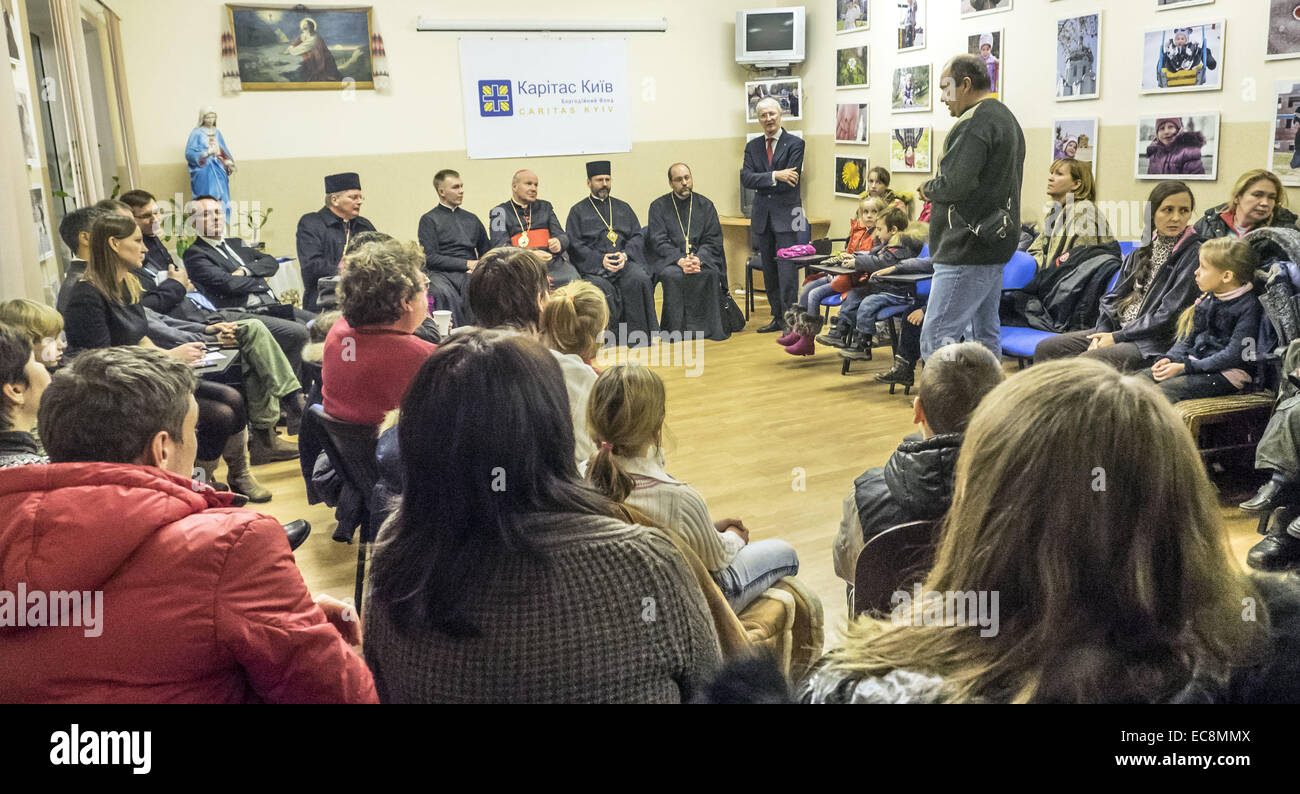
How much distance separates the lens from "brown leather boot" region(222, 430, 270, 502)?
14.0ft

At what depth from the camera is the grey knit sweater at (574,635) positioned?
1.29 m

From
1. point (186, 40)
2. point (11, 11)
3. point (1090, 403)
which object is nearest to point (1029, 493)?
point (1090, 403)

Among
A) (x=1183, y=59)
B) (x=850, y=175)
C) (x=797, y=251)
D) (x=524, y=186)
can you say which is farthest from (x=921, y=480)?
(x=850, y=175)

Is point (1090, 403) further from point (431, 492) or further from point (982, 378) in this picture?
point (982, 378)

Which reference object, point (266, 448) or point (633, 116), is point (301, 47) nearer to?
point (633, 116)

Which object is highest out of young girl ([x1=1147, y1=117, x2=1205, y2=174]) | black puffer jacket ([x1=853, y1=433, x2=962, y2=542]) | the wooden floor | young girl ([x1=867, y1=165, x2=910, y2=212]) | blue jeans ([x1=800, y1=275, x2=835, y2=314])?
young girl ([x1=1147, y1=117, x2=1205, y2=174])

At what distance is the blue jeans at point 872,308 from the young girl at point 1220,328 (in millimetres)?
2198

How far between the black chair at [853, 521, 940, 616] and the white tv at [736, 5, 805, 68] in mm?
8276

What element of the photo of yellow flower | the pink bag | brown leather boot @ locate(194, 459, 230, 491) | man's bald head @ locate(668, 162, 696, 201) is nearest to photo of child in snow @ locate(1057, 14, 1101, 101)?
the pink bag

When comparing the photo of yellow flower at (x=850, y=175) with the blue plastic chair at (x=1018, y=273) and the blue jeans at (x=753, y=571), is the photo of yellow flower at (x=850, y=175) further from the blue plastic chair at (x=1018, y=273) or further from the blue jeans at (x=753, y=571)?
the blue jeans at (x=753, y=571)

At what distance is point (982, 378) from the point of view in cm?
224

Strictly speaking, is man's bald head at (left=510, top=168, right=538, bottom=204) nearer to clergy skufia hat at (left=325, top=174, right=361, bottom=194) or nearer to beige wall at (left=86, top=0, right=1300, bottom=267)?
clergy skufia hat at (left=325, top=174, right=361, bottom=194)

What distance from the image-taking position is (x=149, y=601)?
1291 millimetres

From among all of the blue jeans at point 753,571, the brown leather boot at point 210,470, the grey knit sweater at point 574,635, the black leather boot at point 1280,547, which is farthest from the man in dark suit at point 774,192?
the grey knit sweater at point 574,635
